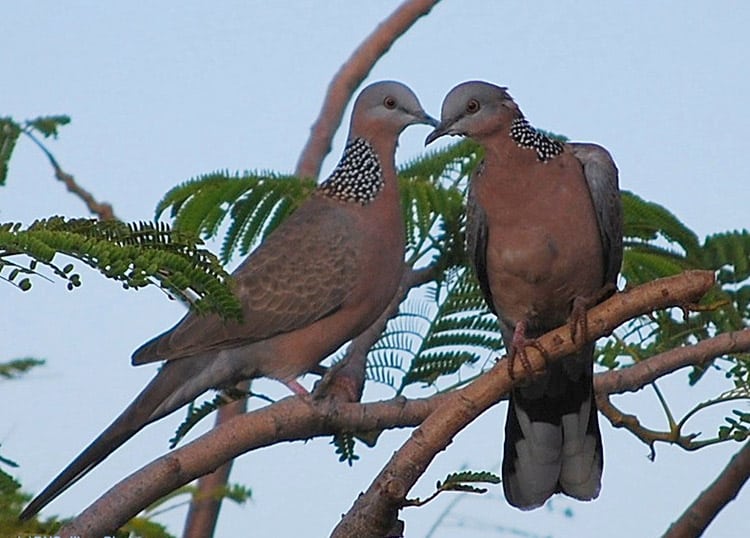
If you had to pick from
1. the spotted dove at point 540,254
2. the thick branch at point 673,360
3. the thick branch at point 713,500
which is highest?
the spotted dove at point 540,254

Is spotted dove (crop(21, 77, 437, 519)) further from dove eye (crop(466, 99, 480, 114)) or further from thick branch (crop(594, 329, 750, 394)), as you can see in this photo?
thick branch (crop(594, 329, 750, 394))

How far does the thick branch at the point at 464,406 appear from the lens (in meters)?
2.39

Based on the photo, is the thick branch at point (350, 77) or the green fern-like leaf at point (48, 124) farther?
the thick branch at point (350, 77)

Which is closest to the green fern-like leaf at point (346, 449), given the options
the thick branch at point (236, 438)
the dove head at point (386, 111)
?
the thick branch at point (236, 438)

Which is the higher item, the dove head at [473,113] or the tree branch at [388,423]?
the dove head at [473,113]

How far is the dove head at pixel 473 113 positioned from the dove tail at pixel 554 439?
76cm

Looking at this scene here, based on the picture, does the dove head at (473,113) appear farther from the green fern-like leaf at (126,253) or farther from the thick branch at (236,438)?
the green fern-like leaf at (126,253)

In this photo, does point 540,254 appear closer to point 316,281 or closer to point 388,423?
point 388,423

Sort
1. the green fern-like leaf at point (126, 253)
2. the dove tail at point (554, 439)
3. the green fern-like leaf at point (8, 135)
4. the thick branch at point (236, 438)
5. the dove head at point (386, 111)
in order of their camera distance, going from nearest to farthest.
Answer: the green fern-like leaf at point (126, 253), the thick branch at point (236, 438), the green fern-like leaf at point (8, 135), the dove tail at point (554, 439), the dove head at point (386, 111)

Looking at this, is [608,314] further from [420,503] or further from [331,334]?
[331,334]

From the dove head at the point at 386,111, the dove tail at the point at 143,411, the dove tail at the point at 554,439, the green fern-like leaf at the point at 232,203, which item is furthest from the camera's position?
the dove head at the point at 386,111

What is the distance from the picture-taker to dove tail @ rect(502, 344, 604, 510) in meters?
4.02

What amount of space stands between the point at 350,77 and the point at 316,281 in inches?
49.6

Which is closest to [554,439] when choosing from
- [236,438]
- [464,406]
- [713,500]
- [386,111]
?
[713,500]
